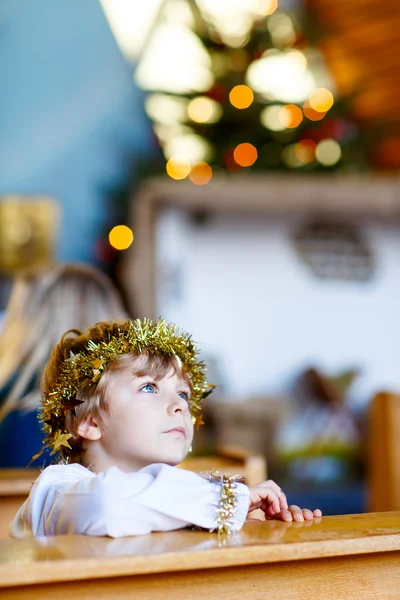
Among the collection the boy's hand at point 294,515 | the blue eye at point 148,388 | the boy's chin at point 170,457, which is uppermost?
the blue eye at point 148,388

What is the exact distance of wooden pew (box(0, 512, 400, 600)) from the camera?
23.5 inches

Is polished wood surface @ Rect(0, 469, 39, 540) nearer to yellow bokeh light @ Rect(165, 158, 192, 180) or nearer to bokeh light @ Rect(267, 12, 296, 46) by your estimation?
yellow bokeh light @ Rect(165, 158, 192, 180)

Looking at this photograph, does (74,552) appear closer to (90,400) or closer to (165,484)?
(165,484)

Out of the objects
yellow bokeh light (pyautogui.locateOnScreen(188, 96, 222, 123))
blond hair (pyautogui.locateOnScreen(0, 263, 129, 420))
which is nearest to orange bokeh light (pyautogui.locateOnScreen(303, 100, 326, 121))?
yellow bokeh light (pyautogui.locateOnScreen(188, 96, 222, 123))

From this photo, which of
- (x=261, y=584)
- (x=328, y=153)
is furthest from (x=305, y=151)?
(x=261, y=584)

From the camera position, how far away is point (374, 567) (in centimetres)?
75

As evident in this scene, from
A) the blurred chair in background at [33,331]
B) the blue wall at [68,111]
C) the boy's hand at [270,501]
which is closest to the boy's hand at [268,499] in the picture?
the boy's hand at [270,501]

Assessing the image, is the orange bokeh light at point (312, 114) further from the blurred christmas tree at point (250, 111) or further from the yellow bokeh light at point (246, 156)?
the yellow bokeh light at point (246, 156)

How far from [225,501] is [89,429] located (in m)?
0.21

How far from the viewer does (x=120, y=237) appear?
4.09 metres

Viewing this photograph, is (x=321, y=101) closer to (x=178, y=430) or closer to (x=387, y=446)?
(x=387, y=446)

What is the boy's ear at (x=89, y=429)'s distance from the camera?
0.91m

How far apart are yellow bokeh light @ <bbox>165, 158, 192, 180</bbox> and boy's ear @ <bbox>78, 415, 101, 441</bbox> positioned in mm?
3061

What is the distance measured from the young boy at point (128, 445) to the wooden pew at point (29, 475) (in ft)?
1.97
